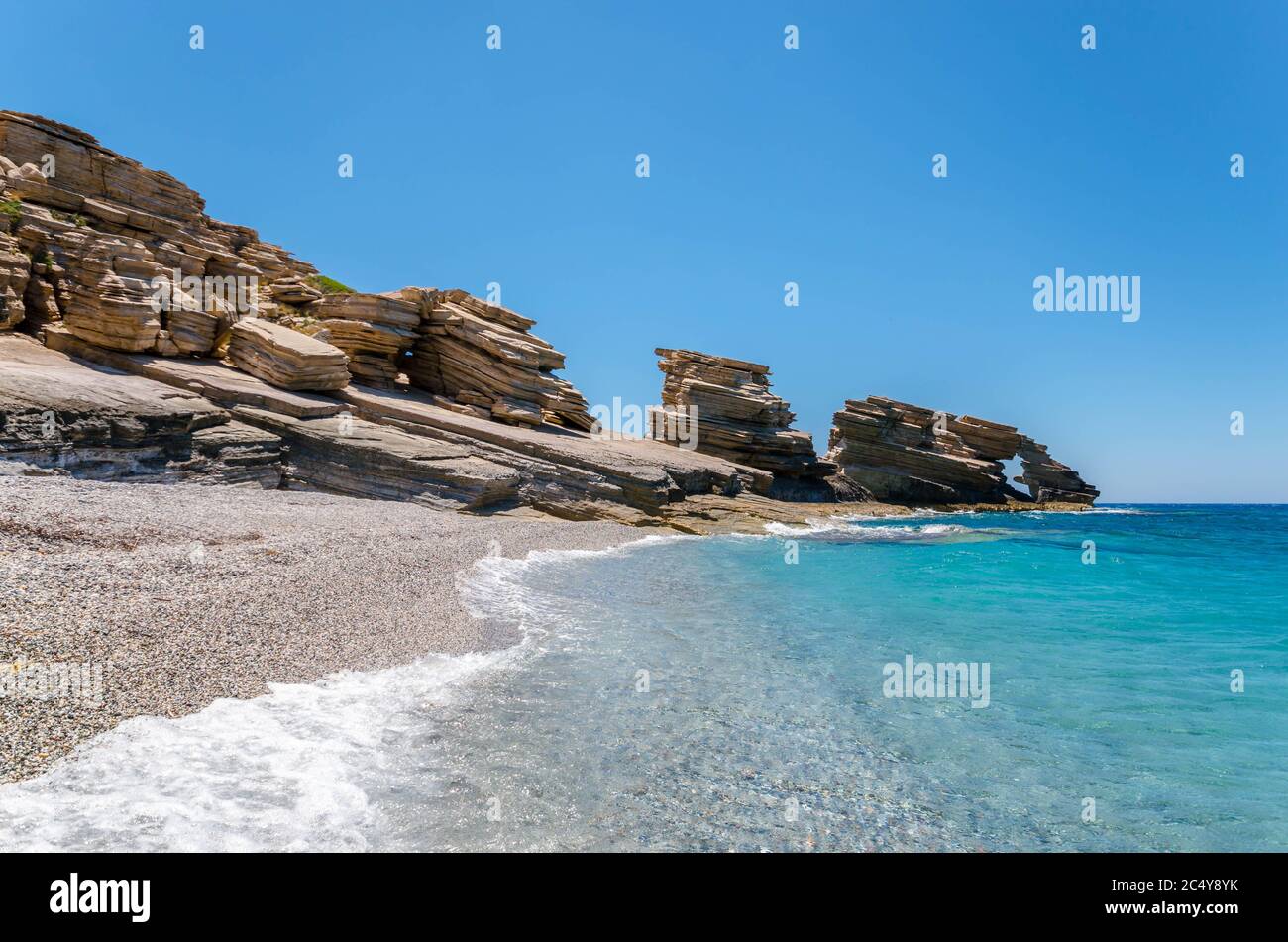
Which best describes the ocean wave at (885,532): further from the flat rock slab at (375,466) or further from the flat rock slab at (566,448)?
the flat rock slab at (375,466)

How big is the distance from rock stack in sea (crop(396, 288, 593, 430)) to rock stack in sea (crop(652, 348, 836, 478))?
1223 cm

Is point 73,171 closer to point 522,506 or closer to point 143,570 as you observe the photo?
point 522,506

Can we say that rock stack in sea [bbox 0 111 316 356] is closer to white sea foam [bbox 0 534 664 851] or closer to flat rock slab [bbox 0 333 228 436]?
flat rock slab [bbox 0 333 228 436]

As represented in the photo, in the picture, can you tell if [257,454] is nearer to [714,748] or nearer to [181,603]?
[181,603]

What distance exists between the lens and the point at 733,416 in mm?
48312

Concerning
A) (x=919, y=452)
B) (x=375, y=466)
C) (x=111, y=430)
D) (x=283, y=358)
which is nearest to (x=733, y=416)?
(x=919, y=452)

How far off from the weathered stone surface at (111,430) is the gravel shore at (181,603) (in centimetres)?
221

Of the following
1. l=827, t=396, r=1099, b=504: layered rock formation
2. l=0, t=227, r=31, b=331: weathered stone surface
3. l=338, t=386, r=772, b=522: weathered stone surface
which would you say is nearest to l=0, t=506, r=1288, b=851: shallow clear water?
l=338, t=386, r=772, b=522: weathered stone surface

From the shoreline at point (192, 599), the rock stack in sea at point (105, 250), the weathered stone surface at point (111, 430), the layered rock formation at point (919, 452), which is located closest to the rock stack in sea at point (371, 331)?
the rock stack in sea at point (105, 250)

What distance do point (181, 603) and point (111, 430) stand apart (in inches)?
532

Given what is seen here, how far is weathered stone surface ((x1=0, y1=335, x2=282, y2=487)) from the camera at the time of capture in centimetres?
1672

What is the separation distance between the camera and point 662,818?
574 cm
